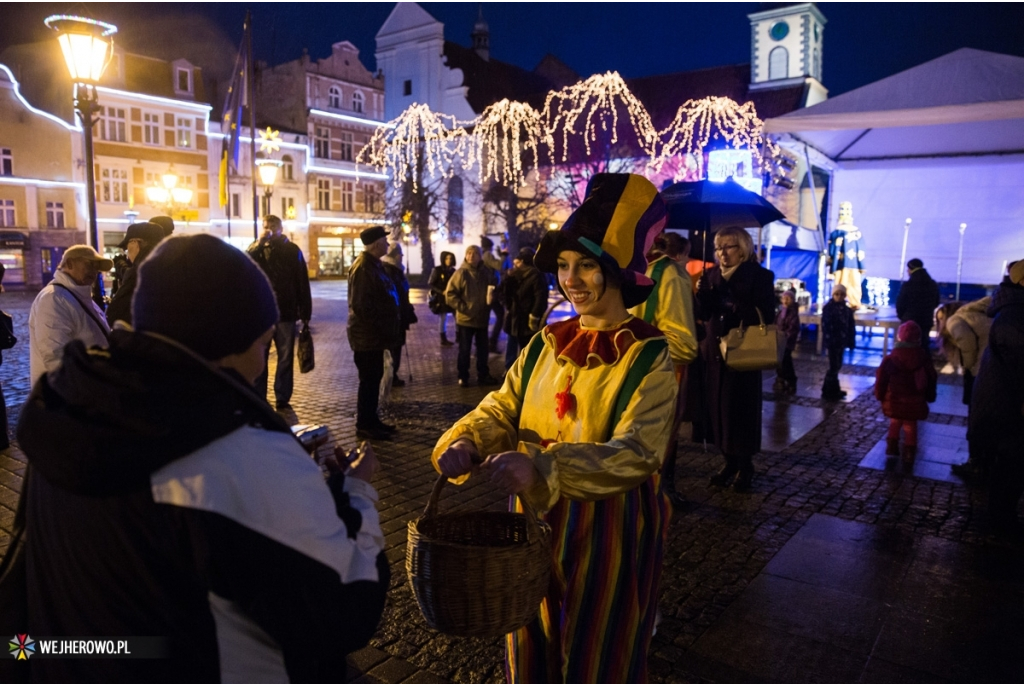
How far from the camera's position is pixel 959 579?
13.5 ft

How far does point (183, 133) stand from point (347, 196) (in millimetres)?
11141

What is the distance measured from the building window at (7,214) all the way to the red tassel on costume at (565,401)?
32.6m

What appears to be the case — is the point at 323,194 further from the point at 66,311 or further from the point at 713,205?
the point at 66,311

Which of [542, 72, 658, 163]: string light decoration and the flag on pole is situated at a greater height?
[542, 72, 658, 163]: string light decoration

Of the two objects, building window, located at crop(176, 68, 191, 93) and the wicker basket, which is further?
building window, located at crop(176, 68, 191, 93)

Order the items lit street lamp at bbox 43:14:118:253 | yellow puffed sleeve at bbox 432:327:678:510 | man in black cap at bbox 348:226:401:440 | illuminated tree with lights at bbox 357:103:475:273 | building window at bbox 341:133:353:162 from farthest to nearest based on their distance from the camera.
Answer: building window at bbox 341:133:353:162 → illuminated tree with lights at bbox 357:103:475:273 → lit street lamp at bbox 43:14:118:253 → man in black cap at bbox 348:226:401:440 → yellow puffed sleeve at bbox 432:327:678:510

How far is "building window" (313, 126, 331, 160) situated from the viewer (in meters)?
44.1

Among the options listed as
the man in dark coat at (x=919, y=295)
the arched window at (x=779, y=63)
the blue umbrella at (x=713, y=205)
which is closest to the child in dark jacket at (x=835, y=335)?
the man in dark coat at (x=919, y=295)

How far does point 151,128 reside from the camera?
118ft

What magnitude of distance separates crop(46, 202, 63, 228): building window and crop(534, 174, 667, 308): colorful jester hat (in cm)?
3288

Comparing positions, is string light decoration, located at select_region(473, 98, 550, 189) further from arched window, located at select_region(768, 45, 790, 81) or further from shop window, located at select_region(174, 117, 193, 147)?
shop window, located at select_region(174, 117, 193, 147)

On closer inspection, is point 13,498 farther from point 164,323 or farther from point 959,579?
point 959,579

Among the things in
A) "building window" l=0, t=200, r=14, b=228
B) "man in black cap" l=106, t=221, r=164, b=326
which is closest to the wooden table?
"man in black cap" l=106, t=221, r=164, b=326

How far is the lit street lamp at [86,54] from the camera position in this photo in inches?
282
